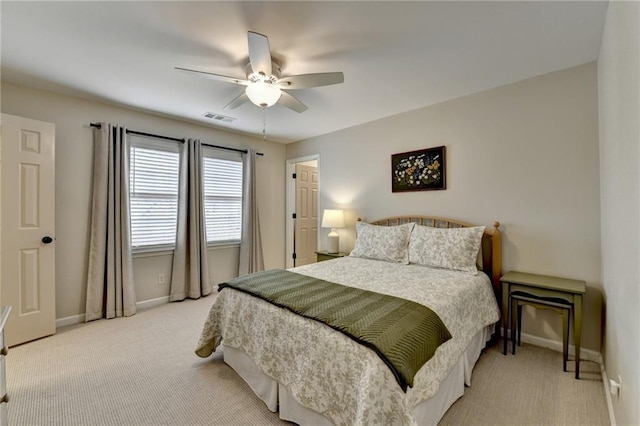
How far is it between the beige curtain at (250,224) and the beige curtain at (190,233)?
639mm

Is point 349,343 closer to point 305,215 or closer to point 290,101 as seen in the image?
point 290,101

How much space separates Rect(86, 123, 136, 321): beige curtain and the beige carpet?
A: 541 millimetres

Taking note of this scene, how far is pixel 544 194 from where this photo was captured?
8.34ft

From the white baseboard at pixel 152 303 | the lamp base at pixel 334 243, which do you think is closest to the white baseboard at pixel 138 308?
the white baseboard at pixel 152 303

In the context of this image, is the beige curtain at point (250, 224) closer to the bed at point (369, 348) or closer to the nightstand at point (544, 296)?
the bed at point (369, 348)

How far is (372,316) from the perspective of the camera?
1577 mm

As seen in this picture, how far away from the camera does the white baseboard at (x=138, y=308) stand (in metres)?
3.03

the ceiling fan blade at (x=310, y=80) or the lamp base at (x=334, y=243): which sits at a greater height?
the ceiling fan blade at (x=310, y=80)

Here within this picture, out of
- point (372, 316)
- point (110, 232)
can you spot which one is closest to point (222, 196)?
point (110, 232)

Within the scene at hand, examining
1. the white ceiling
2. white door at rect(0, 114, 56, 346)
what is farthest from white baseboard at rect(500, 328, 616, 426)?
white door at rect(0, 114, 56, 346)

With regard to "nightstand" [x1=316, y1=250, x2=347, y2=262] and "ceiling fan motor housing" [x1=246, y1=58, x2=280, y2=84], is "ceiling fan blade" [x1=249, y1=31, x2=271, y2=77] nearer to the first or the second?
"ceiling fan motor housing" [x1=246, y1=58, x2=280, y2=84]

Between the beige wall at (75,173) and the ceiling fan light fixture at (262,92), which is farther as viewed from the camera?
the beige wall at (75,173)

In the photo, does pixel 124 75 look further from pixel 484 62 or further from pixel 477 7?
pixel 484 62

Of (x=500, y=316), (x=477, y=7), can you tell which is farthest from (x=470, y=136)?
(x=500, y=316)
